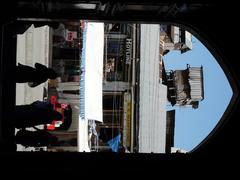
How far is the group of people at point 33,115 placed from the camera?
7.22m

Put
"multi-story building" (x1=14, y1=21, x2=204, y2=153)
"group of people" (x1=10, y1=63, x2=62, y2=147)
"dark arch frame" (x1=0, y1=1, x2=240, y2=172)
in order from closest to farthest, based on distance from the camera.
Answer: "dark arch frame" (x1=0, y1=1, x2=240, y2=172) < "group of people" (x1=10, y1=63, x2=62, y2=147) < "multi-story building" (x1=14, y1=21, x2=204, y2=153)

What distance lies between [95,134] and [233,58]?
17.3m

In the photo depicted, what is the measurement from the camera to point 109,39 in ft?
77.2

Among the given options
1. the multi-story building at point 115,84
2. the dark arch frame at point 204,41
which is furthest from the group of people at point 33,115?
the multi-story building at point 115,84

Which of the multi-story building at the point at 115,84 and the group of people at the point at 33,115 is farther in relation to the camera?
the multi-story building at the point at 115,84

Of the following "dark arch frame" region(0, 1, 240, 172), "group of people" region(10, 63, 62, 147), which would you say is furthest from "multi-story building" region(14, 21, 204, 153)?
"dark arch frame" region(0, 1, 240, 172)

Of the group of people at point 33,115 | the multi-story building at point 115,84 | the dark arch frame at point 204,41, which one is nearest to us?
the dark arch frame at point 204,41

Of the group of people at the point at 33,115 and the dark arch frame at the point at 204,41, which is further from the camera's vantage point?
A: the group of people at the point at 33,115

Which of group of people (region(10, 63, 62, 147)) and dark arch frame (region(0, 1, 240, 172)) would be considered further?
group of people (region(10, 63, 62, 147))

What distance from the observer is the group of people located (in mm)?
7219

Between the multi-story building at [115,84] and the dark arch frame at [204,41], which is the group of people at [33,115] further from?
the multi-story building at [115,84]

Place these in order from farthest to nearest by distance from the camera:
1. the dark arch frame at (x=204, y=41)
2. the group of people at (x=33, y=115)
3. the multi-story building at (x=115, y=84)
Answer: the multi-story building at (x=115, y=84), the group of people at (x=33, y=115), the dark arch frame at (x=204, y=41)

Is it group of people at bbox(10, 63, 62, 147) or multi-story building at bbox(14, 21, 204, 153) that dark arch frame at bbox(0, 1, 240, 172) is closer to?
group of people at bbox(10, 63, 62, 147)

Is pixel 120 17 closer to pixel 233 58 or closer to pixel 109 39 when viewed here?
pixel 233 58
